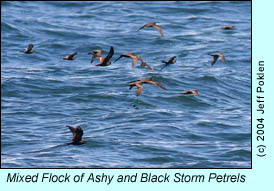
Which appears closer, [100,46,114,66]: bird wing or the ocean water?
[100,46,114,66]: bird wing

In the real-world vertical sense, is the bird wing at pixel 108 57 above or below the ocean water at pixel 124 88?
above

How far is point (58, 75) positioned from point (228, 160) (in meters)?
9.76

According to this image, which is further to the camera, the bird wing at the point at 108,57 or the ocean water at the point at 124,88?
the ocean water at the point at 124,88

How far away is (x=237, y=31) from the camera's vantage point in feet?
114

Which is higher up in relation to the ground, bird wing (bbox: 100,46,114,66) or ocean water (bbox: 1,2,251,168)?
bird wing (bbox: 100,46,114,66)

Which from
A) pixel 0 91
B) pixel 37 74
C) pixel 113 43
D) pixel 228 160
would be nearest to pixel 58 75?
pixel 37 74

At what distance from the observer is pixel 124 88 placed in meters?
26.3

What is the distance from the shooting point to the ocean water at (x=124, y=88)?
789 inches

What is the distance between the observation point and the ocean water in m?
20.0

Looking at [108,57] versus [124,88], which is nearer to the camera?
[108,57]

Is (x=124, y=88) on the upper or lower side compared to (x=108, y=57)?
lower

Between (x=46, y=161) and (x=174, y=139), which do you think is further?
(x=174, y=139)
